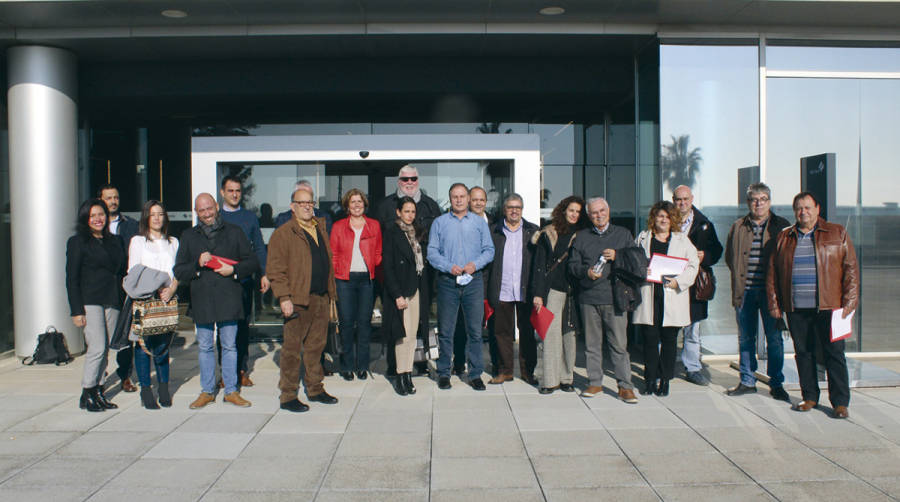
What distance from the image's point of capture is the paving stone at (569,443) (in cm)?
437

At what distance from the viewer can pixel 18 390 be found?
620cm

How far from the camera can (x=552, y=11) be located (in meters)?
6.95

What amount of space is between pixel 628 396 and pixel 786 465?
164 centimetres

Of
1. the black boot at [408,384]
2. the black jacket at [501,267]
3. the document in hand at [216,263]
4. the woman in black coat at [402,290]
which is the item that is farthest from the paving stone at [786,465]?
the document in hand at [216,263]

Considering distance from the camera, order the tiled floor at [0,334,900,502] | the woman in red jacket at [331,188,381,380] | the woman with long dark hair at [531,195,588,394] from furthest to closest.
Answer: the woman in red jacket at [331,188,381,380] < the woman with long dark hair at [531,195,588,394] < the tiled floor at [0,334,900,502]

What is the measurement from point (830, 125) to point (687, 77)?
5.67 feet

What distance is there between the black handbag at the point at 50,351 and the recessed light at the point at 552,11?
6260 mm

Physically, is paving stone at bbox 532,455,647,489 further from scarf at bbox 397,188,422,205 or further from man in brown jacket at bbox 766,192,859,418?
scarf at bbox 397,188,422,205

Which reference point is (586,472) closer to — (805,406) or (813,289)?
(805,406)

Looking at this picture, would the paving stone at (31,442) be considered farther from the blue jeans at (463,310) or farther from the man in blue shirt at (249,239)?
the blue jeans at (463,310)

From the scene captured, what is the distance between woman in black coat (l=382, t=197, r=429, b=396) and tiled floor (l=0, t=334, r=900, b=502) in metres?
0.34

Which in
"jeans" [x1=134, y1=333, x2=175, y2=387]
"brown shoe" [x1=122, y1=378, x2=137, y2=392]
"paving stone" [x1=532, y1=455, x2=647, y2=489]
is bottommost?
"paving stone" [x1=532, y1=455, x2=647, y2=489]

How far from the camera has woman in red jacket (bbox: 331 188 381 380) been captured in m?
6.39

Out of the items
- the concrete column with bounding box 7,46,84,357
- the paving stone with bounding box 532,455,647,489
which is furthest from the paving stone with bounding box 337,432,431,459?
the concrete column with bounding box 7,46,84,357
